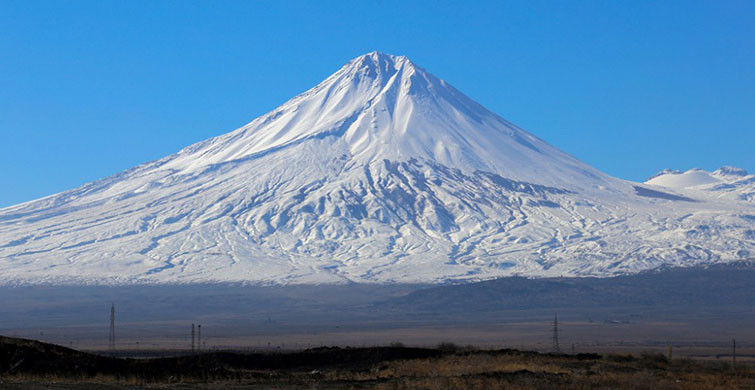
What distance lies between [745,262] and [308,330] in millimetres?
87693

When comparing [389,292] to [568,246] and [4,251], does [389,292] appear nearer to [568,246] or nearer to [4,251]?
[568,246]

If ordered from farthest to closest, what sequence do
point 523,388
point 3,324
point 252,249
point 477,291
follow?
1. point 252,249
2. point 477,291
3. point 3,324
4. point 523,388

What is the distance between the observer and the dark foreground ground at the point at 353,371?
2802 cm

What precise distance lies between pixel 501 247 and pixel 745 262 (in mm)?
38499

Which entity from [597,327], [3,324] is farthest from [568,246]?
[3,324]

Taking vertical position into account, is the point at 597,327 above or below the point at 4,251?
below

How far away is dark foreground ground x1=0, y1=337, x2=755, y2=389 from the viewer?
28.0m

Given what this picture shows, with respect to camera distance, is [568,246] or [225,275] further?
[568,246]

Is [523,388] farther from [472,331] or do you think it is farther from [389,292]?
[389,292]

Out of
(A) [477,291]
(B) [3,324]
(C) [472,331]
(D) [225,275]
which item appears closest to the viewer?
(C) [472,331]


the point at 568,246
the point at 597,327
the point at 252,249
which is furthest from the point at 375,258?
the point at 597,327

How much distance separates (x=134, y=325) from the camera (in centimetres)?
12444

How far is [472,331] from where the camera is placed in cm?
10962

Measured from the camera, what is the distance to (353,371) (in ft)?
111
